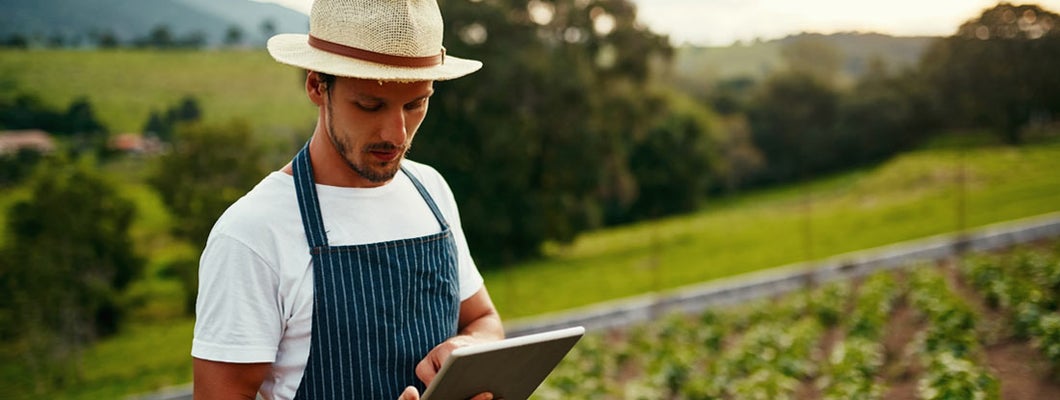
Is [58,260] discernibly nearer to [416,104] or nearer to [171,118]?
[171,118]

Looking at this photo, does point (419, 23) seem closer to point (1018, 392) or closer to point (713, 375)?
point (1018, 392)

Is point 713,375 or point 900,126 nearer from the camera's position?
point 713,375

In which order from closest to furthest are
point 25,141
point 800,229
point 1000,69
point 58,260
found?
point 58,260 < point 1000,69 < point 25,141 < point 800,229

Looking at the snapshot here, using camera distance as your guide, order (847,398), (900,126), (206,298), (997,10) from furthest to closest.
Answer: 1. (900,126)
2. (997,10)
3. (847,398)
4. (206,298)

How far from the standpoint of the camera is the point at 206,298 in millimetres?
1737

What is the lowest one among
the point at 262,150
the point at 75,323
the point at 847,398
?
the point at 75,323

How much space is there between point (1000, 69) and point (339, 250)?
51.1 feet

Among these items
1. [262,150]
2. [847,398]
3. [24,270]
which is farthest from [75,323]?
[847,398]

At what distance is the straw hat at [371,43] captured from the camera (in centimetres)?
182

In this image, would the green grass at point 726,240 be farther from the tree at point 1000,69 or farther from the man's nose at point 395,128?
the man's nose at point 395,128

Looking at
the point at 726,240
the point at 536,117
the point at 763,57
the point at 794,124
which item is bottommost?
the point at 726,240

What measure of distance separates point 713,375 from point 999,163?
1472 centimetres

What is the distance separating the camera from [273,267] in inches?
70.4

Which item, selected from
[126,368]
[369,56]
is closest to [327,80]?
[369,56]
